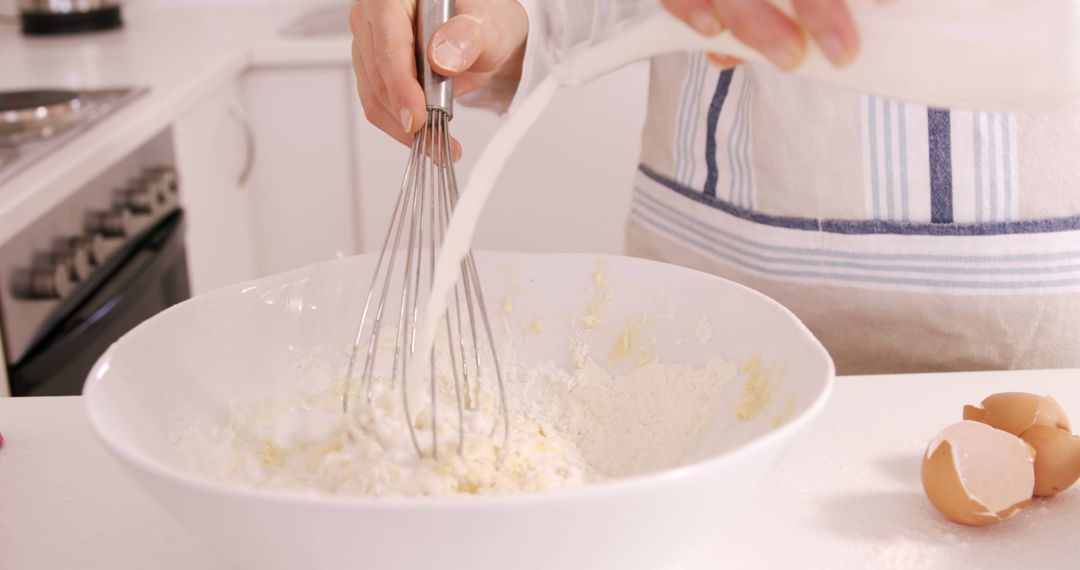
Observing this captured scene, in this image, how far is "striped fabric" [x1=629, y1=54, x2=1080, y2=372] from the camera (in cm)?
87

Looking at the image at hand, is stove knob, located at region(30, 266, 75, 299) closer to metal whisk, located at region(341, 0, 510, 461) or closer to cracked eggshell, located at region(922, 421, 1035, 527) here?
metal whisk, located at region(341, 0, 510, 461)

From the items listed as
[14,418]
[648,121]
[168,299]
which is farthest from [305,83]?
[14,418]

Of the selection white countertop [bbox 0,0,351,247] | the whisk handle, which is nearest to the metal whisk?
the whisk handle

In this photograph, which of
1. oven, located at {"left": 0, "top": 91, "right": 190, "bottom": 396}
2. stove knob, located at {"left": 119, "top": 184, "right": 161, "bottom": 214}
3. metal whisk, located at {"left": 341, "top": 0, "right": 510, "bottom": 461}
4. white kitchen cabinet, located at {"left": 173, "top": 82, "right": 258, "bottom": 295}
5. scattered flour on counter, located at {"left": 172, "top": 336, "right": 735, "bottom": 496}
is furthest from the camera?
white kitchen cabinet, located at {"left": 173, "top": 82, "right": 258, "bottom": 295}

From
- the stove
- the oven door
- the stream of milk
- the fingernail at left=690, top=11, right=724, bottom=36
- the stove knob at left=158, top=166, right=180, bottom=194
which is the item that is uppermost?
the fingernail at left=690, top=11, right=724, bottom=36

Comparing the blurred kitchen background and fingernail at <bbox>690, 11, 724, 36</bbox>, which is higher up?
fingernail at <bbox>690, 11, 724, 36</bbox>

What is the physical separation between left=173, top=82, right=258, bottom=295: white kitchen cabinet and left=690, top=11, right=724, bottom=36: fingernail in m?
1.17

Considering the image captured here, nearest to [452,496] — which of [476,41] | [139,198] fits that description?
[476,41]

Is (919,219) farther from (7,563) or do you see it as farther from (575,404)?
(7,563)

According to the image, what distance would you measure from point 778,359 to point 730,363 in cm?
5

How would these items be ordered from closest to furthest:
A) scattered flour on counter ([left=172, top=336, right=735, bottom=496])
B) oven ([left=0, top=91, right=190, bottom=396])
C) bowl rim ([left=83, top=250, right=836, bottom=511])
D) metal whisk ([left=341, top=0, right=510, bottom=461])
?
bowl rim ([left=83, top=250, right=836, bottom=511]) → scattered flour on counter ([left=172, top=336, right=735, bottom=496]) → metal whisk ([left=341, top=0, right=510, bottom=461]) → oven ([left=0, top=91, right=190, bottom=396])

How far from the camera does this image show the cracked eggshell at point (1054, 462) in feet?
1.97

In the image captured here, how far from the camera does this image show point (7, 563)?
567mm

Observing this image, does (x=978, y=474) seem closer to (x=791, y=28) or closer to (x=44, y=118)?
(x=791, y=28)
